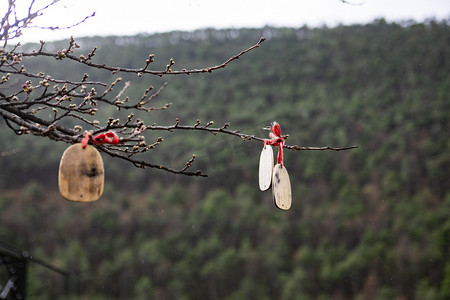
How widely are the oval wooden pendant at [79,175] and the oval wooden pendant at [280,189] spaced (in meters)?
0.39

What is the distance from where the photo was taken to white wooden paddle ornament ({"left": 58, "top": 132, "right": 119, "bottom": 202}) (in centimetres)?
76

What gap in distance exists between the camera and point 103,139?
2.54 feet

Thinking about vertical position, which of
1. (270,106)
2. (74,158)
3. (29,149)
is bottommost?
(74,158)

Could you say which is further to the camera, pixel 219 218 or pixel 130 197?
pixel 130 197

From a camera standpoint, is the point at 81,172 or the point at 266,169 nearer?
the point at 81,172

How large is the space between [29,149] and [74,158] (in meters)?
4.76

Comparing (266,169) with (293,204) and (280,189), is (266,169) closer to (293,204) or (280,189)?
(280,189)

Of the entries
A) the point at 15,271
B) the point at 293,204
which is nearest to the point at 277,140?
the point at 15,271

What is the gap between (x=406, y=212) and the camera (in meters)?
4.39

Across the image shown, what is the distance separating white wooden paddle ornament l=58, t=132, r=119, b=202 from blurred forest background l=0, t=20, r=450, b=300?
3.58m

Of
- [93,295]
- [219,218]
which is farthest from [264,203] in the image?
[93,295]

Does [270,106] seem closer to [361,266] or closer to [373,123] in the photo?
[373,123]

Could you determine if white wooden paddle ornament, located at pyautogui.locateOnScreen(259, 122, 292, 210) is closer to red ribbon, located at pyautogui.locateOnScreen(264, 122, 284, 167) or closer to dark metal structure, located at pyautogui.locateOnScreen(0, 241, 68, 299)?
red ribbon, located at pyautogui.locateOnScreen(264, 122, 284, 167)

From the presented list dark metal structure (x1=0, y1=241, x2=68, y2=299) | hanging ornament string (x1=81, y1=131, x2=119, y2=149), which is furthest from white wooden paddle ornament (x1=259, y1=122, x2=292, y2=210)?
dark metal structure (x1=0, y1=241, x2=68, y2=299)
